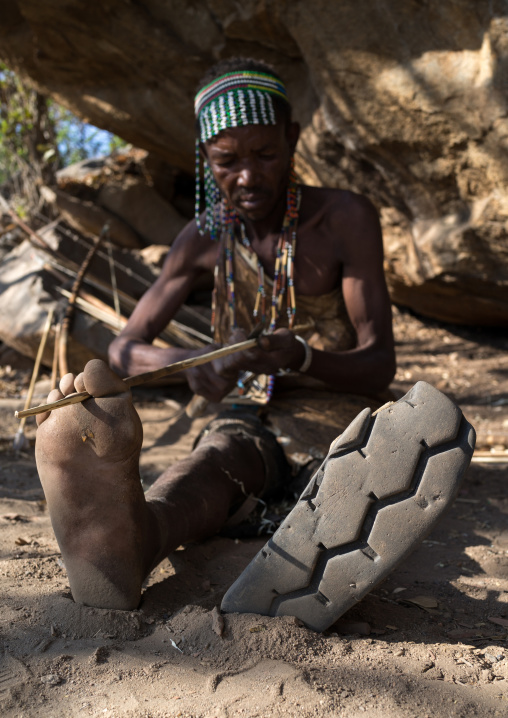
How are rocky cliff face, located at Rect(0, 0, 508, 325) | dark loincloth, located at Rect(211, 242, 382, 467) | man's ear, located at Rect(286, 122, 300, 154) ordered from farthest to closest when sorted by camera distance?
rocky cliff face, located at Rect(0, 0, 508, 325) → man's ear, located at Rect(286, 122, 300, 154) → dark loincloth, located at Rect(211, 242, 382, 467)

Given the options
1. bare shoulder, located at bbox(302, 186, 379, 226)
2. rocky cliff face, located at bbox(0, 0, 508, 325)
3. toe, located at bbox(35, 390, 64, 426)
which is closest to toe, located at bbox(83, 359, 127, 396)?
toe, located at bbox(35, 390, 64, 426)

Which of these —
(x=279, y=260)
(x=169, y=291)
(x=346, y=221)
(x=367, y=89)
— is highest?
(x=367, y=89)

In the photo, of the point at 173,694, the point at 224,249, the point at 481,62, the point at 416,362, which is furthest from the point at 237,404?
the point at 416,362

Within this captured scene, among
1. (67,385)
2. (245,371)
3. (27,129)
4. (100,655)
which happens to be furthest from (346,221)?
(27,129)

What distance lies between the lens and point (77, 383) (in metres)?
1.34

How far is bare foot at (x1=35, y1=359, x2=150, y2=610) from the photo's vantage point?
131 centimetres

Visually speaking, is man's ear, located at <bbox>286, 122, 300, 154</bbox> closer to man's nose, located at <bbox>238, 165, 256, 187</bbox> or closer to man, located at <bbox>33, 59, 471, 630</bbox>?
man, located at <bbox>33, 59, 471, 630</bbox>

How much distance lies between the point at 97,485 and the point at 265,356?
2.36ft

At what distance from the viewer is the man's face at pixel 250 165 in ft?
7.32

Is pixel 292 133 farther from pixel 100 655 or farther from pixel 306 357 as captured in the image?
pixel 100 655

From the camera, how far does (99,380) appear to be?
1.30m

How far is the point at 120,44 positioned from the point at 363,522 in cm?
376

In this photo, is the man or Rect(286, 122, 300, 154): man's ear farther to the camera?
Rect(286, 122, 300, 154): man's ear

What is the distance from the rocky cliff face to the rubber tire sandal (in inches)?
93.1
